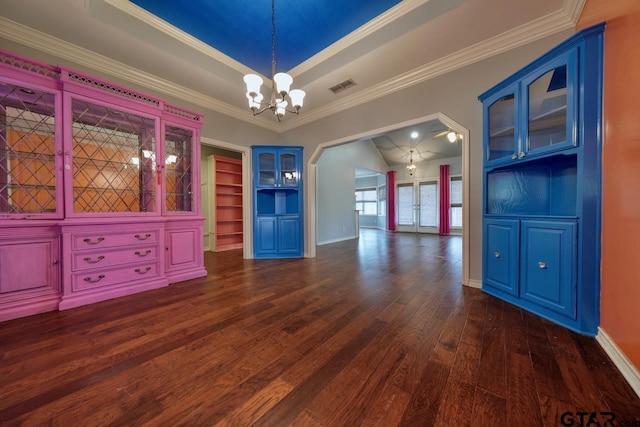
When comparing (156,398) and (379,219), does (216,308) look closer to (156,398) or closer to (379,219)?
(156,398)

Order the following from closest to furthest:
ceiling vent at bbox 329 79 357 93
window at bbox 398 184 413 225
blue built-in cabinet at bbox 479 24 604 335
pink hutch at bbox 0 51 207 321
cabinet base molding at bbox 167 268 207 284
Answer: blue built-in cabinet at bbox 479 24 604 335 → pink hutch at bbox 0 51 207 321 → cabinet base molding at bbox 167 268 207 284 → ceiling vent at bbox 329 79 357 93 → window at bbox 398 184 413 225

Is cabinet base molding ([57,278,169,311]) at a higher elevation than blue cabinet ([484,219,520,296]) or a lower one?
lower

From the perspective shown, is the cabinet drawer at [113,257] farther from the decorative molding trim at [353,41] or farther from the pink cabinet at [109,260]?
the decorative molding trim at [353,41]

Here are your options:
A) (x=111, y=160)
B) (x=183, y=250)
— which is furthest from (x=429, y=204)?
(x=111, y=160)

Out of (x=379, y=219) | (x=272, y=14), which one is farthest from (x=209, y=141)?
(x=379, y=219)

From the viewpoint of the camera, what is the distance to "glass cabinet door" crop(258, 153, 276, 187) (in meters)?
4.62

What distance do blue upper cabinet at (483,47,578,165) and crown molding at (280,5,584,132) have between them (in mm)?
632

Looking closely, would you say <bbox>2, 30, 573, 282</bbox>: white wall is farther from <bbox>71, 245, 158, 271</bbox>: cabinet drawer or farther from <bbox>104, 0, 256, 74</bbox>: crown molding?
<bbox>71, 245, 158, 271</bbox>: cabinet drawer

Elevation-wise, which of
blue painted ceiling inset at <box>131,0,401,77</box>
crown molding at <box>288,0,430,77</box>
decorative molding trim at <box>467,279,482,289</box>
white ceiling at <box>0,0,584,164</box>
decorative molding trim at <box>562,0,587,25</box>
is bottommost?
decorative molding trim at <box>467,279,482,289</box>

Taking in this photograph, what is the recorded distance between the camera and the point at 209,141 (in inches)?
154

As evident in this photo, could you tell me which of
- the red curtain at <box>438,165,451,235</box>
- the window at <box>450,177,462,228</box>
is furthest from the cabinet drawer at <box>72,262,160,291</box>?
the window at <box>450,177,462,228</box>

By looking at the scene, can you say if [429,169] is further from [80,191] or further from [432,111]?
[80,191]

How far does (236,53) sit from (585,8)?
11.9 feet

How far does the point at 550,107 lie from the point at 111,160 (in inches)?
183
